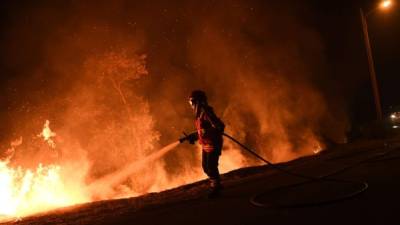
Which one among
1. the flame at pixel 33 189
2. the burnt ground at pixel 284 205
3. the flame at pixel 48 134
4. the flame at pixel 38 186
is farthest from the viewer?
the flame at pixel 48 134

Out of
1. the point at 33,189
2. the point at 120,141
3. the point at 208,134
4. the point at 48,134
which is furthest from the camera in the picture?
the point at 120,141

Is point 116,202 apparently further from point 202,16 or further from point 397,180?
point 202,16

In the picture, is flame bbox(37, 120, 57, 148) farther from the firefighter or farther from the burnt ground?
the firefighter

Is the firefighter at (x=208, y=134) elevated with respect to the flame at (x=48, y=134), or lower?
lower

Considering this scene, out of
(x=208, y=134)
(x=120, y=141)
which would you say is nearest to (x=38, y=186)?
(x=120, y=141)

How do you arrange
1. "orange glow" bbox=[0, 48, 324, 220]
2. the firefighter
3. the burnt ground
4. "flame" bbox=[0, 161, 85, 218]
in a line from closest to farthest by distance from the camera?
the burnt ground
the firefighter
"flame" bbox=[0, 161, 85, 218]
"orange glow" bbox=[0, 48, 324, 220]

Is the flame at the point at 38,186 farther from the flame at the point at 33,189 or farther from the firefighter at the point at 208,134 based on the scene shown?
the firefighter at the point at 208,134

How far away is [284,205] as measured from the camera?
180 inches

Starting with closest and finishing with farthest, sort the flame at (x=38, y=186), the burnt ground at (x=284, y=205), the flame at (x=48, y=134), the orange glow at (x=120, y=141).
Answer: the burnt ground at (x=284, y=205)
the flame at (x=38, y=186)
the orange glow at (x=120, y=141)
the flame at (x=48, y=134)

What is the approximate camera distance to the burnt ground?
401 centimetres

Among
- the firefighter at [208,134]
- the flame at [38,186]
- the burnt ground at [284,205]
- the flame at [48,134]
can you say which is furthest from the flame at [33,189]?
the firefighter at [208,134]

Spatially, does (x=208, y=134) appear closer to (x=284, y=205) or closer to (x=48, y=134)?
(x=284, y=205)

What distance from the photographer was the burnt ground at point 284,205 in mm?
4008

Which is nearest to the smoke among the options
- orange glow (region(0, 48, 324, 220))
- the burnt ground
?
orange glow (region(0, 48, 324, 220))
